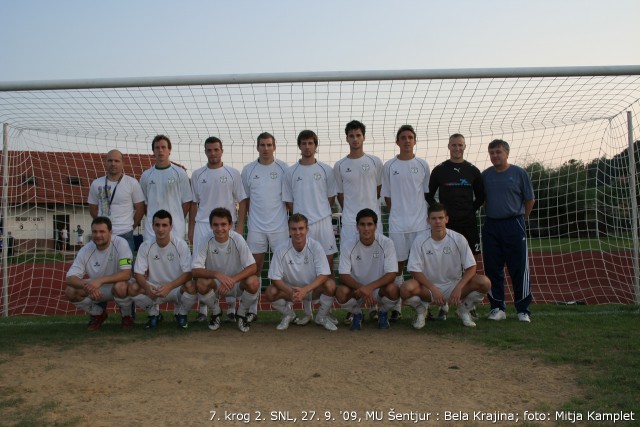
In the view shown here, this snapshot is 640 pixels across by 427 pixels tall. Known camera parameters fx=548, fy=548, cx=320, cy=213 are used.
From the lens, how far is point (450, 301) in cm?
554

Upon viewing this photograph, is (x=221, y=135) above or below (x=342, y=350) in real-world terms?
above

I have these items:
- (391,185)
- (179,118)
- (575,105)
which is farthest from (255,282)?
(575,105)

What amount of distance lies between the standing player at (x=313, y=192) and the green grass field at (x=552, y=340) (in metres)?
1.10

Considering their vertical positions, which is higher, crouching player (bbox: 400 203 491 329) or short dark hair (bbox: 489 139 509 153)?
short dark hair (bbox: 489 139 509 153)

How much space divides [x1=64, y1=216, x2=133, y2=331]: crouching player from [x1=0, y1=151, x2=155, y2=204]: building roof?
2.98m

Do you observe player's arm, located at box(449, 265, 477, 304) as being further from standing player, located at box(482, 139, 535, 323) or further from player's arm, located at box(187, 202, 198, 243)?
player's arm, located at box(187, 202, 198, 243)

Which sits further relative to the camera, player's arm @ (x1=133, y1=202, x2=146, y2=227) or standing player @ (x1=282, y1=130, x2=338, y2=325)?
player's arm @ (x1=133, y1=202, x2=146, y2=227)

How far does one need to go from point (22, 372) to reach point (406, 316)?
399cm

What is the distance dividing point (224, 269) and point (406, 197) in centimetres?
212

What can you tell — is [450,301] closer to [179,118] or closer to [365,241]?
[365,241]

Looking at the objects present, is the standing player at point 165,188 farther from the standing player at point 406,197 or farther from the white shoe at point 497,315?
the white shoe at point 497,315

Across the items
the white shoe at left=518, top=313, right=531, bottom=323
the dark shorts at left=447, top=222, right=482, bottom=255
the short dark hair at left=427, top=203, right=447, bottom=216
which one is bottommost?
the white shoe at left=518, top=313, right=531, bottom=323

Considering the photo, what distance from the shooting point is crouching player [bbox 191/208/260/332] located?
5.62 m

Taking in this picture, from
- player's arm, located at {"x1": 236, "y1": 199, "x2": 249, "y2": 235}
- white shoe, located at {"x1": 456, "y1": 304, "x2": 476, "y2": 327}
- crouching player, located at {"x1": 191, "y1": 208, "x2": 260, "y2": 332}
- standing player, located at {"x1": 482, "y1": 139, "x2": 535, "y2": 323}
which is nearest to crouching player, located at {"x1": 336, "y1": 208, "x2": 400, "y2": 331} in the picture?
white shoe, located at {"x1": 456, "y1": 304, "x2": 476, "y2": 327}
